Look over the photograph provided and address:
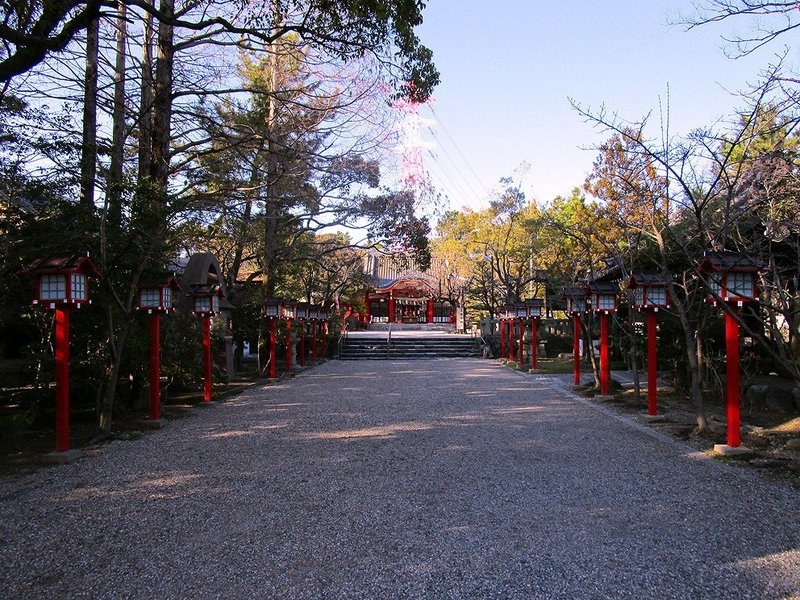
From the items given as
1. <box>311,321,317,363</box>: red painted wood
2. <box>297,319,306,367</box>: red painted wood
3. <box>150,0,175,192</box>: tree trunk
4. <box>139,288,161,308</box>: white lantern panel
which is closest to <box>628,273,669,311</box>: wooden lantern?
<box>139,288,161,308</box>: white lantern panel

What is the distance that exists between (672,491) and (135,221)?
6.92m

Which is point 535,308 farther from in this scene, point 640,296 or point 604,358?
point 640,296

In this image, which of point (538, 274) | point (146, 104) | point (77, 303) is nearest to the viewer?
point (77, 303)

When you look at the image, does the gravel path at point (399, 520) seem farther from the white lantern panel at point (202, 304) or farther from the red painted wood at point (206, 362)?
the white lantern panel at point (202, 304)

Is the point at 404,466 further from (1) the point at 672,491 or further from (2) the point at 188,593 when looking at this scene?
(2) the point at 188,593

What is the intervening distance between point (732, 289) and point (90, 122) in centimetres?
943

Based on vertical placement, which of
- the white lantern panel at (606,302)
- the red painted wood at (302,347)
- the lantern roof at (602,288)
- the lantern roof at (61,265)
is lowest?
the red painted wood at (302,347)

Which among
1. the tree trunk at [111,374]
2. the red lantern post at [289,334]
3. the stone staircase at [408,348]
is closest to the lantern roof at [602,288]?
the tree trunk at [111,374]

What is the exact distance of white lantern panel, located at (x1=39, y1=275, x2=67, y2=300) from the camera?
684 cm

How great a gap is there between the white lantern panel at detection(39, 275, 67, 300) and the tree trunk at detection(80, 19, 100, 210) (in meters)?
1.61

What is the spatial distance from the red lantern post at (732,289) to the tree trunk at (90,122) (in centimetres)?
775

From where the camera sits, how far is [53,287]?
22.5 ft

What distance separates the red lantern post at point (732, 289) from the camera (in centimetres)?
669

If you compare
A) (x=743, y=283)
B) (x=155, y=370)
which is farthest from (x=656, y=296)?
(x=155, y=370)
